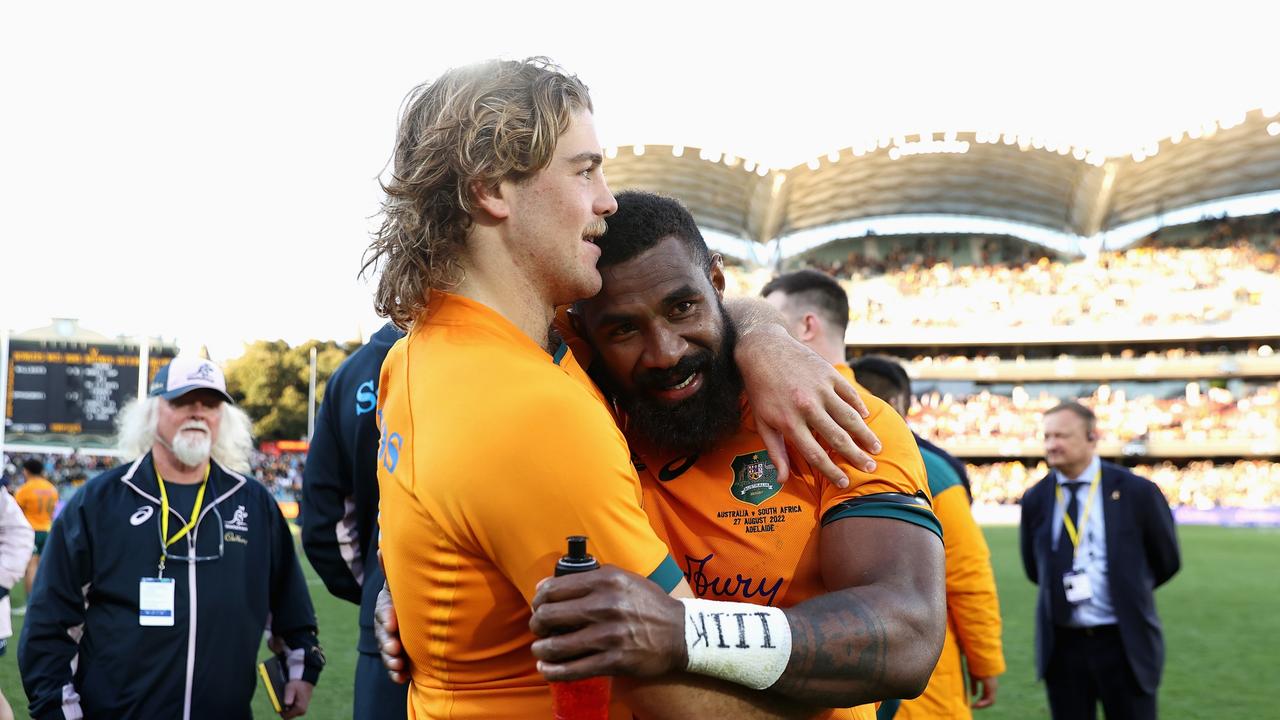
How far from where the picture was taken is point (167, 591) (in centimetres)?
441

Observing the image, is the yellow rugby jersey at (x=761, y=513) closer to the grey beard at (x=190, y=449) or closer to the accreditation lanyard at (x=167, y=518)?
the accreditation lanyard at (x=167, y=518)

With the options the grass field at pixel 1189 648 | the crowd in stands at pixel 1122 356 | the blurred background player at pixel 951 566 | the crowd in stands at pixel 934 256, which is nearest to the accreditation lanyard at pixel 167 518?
the blurred background player at pixel 951 566

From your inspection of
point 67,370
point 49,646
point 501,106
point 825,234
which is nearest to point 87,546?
point 49,646

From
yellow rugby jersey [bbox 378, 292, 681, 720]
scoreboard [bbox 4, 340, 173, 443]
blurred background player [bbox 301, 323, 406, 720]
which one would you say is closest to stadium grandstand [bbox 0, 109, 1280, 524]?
scoreboard [bbox 4, 340, 173, 443]

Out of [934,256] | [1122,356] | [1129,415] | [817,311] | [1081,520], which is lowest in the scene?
[1081,520]

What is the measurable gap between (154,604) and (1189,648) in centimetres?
1163

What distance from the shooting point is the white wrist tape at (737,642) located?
165 cm

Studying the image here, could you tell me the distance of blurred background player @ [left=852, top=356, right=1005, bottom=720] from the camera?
4.36 meters

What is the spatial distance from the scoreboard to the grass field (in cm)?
328

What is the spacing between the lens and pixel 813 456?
6.84 feet

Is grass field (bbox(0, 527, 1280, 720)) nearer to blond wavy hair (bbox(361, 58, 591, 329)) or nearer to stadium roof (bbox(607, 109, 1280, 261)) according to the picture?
blond wavy hair (bbox(361, 58, 591, 329))

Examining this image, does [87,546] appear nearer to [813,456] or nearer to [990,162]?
[813,456]

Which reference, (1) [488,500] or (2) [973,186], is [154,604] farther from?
(2) [973,186]

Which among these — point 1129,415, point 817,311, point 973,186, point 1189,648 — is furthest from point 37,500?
point 1129,415
